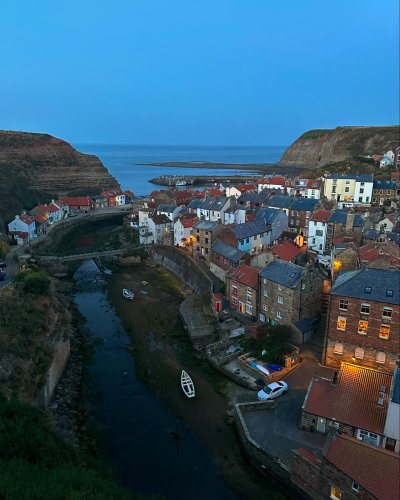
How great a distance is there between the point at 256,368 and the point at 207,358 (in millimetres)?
5210

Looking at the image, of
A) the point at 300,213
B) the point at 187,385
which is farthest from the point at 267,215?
the point at 187,385

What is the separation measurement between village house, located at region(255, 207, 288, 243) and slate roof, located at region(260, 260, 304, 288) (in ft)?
73.3

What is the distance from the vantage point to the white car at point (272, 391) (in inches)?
1046

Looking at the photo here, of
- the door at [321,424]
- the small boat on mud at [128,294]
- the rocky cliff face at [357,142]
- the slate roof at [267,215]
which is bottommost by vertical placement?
the small boat on mud at [128,294]

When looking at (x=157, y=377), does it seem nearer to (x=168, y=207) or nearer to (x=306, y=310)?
(x=306, y=310)

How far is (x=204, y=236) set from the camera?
→ 54.3 meters

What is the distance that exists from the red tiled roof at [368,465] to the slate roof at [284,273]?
51.3ft

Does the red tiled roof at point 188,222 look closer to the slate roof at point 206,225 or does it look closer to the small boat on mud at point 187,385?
the slate roof at point 206,225

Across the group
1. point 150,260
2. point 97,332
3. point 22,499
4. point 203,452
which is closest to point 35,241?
point 150,260

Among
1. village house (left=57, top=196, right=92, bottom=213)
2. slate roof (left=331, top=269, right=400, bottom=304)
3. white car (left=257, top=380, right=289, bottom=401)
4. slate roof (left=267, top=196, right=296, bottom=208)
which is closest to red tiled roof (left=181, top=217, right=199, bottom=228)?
slate roof (left=267, top=196, right=296, bottom=208)

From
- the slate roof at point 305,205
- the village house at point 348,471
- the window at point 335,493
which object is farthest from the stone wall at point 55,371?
the slate roof at point 305,205

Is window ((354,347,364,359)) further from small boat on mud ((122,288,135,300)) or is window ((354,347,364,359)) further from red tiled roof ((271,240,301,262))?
small boat on mud ((122,288,135,300))

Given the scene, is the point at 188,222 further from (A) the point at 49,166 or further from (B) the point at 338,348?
(A) the point at 49,166

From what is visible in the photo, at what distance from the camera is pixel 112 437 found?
25.4 metres
